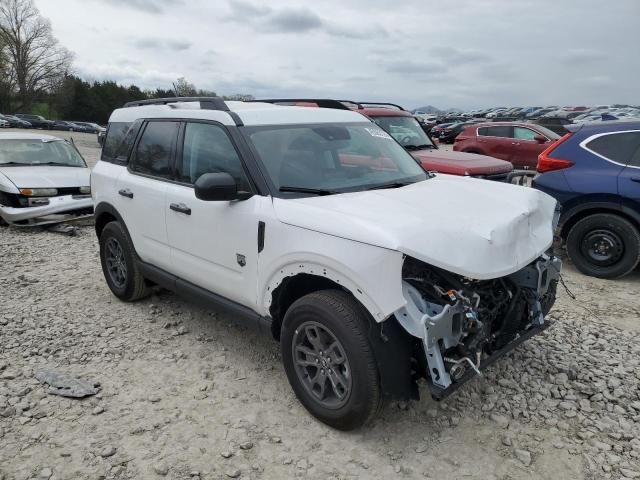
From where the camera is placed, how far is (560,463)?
110 inches

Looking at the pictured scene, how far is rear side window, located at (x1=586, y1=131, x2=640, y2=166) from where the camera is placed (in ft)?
18.5

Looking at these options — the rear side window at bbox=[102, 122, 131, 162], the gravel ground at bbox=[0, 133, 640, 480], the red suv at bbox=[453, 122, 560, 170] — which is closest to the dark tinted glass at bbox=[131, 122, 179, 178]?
the rear side window at bbox=[102, 122, 131, 162]

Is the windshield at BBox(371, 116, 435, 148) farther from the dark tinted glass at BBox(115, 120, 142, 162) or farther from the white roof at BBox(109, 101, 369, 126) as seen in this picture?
the dark tinted glass at BBox(115, 120, 142, 162)

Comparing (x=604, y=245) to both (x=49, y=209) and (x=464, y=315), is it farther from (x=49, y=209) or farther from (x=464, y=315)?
(x=49, y=209)

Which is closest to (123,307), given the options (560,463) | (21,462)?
(21,462)

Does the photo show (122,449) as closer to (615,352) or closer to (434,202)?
(434,202)

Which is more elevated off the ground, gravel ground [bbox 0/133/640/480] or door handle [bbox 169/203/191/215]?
door handle [bbox 169/203/191/215]

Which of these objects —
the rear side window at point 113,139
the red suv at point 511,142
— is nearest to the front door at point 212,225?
the rear side window at point 113,139

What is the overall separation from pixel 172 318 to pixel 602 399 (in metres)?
3.51

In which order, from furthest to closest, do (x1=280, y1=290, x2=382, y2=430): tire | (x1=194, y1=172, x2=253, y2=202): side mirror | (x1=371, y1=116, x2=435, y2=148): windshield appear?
(x1=371, y1=116, x2=435, y2=148): windshield → (x1=194, y1=172, x2=253, y2=202): side mirror → (x1=280, y1=290, x2=382, y2=430): tire

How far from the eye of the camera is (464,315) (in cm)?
271

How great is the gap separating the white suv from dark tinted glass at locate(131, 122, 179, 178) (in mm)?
17

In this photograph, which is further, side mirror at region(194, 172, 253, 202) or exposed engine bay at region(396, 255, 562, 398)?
side mirror at region(194, 172, 253, 202)

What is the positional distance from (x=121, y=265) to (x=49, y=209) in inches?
151
